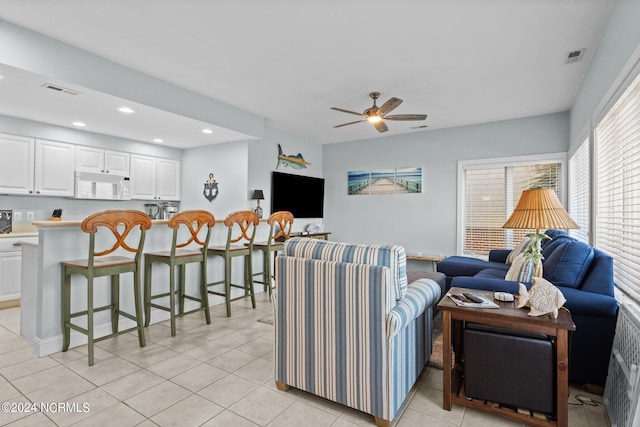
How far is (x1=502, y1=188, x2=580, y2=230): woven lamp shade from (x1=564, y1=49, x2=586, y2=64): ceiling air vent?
5.91 feet

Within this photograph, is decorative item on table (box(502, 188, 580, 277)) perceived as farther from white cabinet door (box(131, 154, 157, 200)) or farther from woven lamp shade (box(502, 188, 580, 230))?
white cabinet door (box(131, 154, 157, 200))

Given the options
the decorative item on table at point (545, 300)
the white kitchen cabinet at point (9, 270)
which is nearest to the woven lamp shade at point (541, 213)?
the decorative item on table at point (545, 300)

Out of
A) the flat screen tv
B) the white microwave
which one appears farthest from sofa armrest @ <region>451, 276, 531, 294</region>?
the white microwave

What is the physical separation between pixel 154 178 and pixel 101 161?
857 mm

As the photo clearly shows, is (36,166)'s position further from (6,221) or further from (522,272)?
(522,272)

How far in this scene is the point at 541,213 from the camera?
2125 millimetres

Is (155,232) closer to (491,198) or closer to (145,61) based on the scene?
(145,61)

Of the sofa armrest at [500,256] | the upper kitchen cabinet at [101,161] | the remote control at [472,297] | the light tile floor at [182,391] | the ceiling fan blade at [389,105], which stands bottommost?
the light tile floor at [182,391]

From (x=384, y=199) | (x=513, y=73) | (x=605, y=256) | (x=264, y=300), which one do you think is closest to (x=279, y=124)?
(x=384, y=199)

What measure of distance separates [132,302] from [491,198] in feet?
17.3

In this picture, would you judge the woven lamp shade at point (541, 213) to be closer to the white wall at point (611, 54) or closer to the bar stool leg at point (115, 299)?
the white wall at point (611, 54)

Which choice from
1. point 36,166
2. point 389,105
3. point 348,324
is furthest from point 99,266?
point 389,105

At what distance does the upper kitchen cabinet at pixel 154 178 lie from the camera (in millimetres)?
5594

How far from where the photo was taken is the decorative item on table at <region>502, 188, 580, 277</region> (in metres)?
2.09
